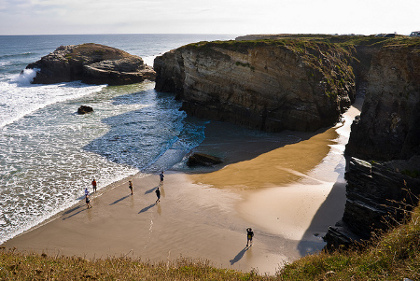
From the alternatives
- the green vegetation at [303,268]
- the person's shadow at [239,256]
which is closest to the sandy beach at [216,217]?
the person's shadow at [239,256]

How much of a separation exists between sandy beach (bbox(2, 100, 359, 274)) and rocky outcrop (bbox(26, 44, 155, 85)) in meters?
38.7

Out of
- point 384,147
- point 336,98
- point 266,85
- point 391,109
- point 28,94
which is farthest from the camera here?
point 28,94

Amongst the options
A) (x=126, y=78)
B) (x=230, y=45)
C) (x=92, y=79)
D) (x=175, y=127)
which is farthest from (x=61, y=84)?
(x=230, y=45)

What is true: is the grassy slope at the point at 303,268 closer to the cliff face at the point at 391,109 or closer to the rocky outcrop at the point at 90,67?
the cliff face at the point at 391,109

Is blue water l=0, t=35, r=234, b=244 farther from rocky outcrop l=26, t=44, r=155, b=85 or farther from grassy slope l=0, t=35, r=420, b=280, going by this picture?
rocky outcrop l=26, t=44, r=155, b=85

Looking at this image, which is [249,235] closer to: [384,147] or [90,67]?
[384,147]

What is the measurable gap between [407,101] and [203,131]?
52.7ft

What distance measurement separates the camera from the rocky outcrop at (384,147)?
32.5 feet

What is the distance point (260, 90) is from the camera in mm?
26484

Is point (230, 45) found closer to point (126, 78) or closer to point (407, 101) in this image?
point (407, 101)

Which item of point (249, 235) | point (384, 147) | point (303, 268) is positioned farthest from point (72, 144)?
point (384, 147)

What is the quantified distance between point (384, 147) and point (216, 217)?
37.2 feet

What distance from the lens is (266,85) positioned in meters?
26.2

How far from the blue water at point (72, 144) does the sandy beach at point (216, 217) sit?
1.62 meters
